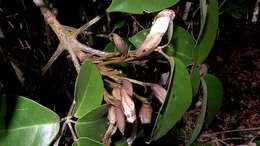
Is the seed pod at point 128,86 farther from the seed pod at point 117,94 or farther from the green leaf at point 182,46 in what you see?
the green leaf at point 182,46

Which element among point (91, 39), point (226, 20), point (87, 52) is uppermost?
point (87, 52)

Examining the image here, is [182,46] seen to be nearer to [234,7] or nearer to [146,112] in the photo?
[146,112]

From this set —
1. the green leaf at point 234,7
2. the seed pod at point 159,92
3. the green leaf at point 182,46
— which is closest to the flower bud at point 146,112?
the seed pod at point 159,92

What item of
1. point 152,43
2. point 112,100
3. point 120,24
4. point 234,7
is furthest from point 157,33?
point 234,7

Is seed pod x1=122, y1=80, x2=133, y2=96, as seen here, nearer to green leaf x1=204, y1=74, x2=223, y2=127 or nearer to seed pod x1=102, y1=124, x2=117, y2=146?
seed pod x1=102, y1=124, x2=117, y2=146

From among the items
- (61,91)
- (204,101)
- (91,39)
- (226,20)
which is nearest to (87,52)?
(204,101)

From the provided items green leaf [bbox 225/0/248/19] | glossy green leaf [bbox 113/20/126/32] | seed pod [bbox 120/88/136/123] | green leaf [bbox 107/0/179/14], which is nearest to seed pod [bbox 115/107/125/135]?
seed pod [bbox 120/88/136/123]

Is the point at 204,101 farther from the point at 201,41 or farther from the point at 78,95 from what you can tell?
the point at 78,95

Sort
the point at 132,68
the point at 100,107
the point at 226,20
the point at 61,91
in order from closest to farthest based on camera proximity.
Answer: the point at 100,107, the point at 132,68, the point at 61,91, the point at 226,20
